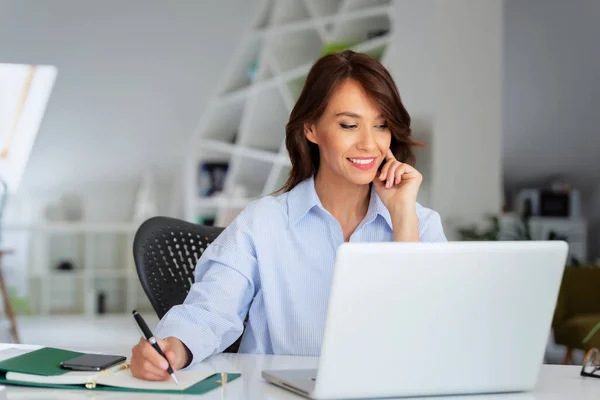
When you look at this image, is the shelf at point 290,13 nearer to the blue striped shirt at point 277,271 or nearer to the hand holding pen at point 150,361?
the blue striped shirt at point 277,271

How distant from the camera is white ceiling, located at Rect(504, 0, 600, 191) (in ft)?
19.0

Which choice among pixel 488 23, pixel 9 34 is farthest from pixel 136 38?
pixel 488 23

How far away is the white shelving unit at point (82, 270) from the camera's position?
23.5 ft

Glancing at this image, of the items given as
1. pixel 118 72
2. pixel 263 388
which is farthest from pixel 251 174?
pixel 263 388

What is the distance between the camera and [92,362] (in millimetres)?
1389

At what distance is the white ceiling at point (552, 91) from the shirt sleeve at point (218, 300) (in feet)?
14.5

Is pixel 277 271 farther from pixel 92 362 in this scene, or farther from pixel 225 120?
pixel 225 120

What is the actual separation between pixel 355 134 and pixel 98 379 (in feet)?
2.54

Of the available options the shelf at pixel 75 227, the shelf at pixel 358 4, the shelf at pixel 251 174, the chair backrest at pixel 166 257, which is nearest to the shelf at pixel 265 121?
Answer: the shelf at pixel 251 174

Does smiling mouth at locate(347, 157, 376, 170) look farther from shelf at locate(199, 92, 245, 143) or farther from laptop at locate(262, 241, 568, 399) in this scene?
shelf at locate(199, 92, 245, 143)

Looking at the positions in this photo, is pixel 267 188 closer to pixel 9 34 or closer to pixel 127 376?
pixel 9 34

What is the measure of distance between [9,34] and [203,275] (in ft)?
15.5

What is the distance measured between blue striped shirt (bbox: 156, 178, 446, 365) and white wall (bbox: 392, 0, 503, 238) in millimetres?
3036

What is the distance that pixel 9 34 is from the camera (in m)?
5.97
